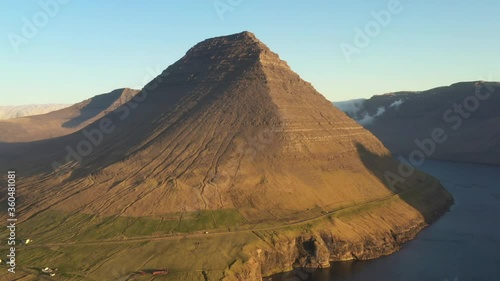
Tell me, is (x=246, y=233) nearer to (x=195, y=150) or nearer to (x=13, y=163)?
(x=195, y=150)

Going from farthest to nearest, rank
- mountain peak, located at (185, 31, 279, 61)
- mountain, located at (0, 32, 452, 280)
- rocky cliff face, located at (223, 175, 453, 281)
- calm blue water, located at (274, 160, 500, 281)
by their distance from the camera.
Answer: mountain peak, located at (185, 31, 279, 61)
rocky cliff face, located at (223, 175, 453, 281)
calm blue water, located at (274, 160, 500, 281)
mountain, located at (0, 32, 452, 280)

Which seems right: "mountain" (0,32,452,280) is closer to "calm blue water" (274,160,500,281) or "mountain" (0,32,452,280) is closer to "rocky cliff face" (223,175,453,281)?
"rocky cliff face" (223,175,453,281)

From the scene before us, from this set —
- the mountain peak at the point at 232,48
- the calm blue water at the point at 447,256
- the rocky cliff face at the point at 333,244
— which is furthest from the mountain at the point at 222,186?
the calm blue water at the point at 447,256

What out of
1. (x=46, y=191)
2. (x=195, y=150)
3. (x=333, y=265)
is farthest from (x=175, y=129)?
(x=333, y=265)

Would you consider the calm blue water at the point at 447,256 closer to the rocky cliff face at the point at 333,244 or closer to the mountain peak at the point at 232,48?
the rocky cliff face at the point at 333,244

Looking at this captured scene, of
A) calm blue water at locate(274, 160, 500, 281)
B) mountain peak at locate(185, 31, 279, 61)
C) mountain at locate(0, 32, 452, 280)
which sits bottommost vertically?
calm blue water at locate(274, 160, 500, 281)

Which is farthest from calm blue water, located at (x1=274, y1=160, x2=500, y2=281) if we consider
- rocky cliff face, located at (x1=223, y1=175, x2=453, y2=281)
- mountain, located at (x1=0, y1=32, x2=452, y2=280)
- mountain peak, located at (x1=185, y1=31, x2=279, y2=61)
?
mountain peak, located at (x1=185, y1=31, x2=279, y2=61)

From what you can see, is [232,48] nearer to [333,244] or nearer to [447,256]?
[333,244]
